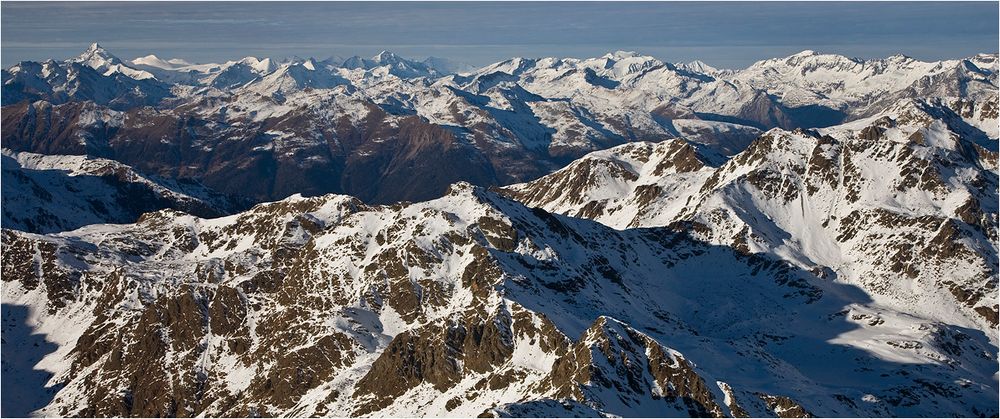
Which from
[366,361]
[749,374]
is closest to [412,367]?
[366,361]

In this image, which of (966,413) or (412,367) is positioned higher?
(412,367)

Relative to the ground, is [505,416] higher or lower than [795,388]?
higher

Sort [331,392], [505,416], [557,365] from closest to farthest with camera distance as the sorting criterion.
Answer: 1. [505,416]
2. [557,365]
3. [331,392]

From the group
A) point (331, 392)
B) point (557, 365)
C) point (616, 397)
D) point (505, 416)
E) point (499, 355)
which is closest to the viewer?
point (505, 416)

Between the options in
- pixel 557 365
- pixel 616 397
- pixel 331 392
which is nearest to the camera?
pixel 616 397

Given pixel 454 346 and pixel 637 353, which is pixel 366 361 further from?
pixel 637 353

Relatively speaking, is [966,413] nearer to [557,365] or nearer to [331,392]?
[557,365]

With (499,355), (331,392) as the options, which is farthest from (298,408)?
(499,355)

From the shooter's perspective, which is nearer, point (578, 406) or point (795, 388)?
point (578, 406)

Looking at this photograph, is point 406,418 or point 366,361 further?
point 366,361
